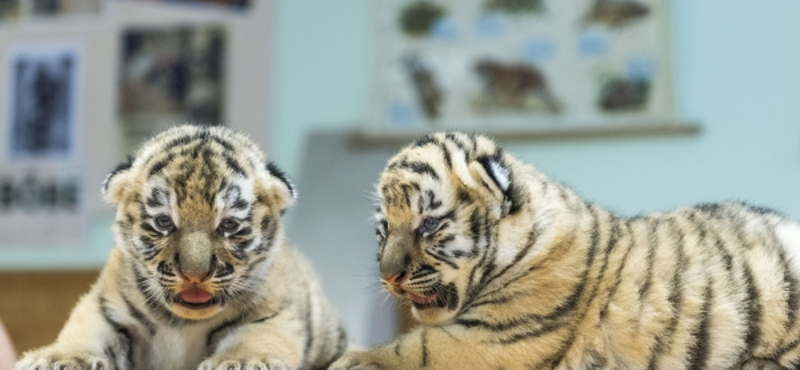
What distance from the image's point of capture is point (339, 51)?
102 inches

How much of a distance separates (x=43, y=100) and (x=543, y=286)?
2349 millimetres

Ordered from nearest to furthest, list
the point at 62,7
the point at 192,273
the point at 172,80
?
the point at 192,273 → the point at 172,80 → the point at 62,7

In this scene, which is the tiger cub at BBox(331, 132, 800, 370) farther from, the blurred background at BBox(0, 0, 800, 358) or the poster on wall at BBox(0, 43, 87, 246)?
the poster on wall at BBox(0, 43, 87, 246)

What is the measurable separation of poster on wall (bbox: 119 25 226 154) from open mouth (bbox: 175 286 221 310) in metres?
1.71

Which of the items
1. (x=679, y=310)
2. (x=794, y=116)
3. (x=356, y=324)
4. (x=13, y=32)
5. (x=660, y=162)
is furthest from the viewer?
(x=13, y=32)

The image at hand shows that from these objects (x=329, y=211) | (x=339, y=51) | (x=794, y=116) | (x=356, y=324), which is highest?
(x=339, y=51)

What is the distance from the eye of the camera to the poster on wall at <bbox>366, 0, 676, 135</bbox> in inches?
92.6

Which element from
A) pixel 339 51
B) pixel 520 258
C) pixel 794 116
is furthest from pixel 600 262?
pixel 339 51

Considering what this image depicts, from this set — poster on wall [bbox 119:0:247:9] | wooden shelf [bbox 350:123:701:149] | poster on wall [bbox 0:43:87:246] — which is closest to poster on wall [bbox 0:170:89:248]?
poster on wall [bbox 0:43:87:246]

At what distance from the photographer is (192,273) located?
101 cm

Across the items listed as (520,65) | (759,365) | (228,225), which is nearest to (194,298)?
(228,225)

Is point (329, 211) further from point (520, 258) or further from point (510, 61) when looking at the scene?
point (520, 258)

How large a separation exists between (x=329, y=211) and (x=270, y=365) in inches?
59.3

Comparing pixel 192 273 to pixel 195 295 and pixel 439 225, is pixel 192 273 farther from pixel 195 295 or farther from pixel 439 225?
pixel 439 225
